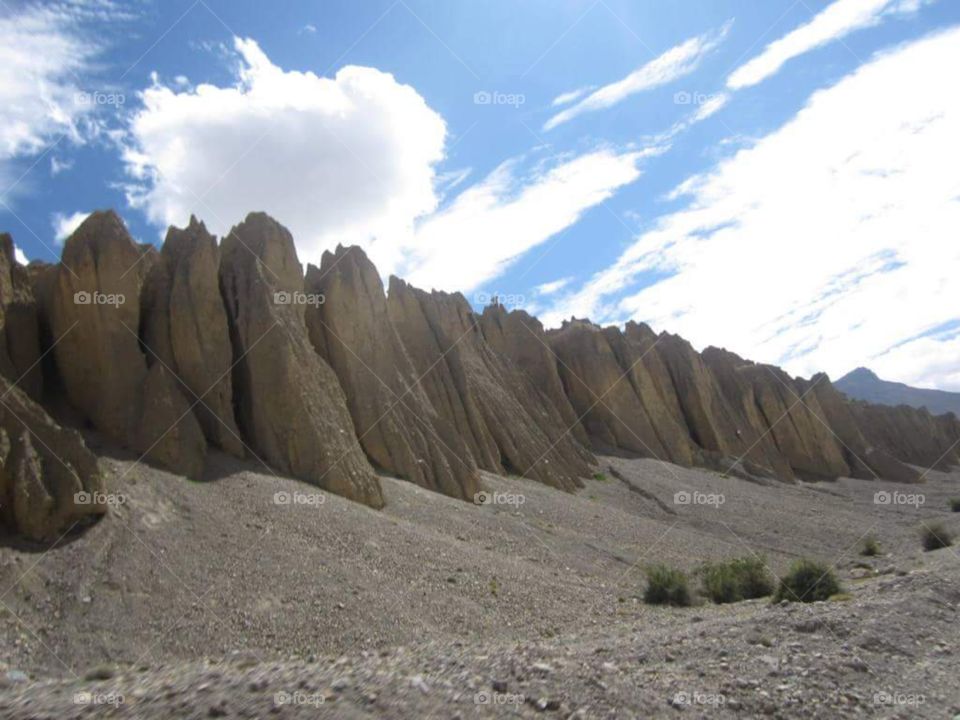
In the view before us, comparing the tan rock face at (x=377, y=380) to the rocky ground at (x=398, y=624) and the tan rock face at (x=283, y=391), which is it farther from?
the tan rock face at (x=283, y=391)

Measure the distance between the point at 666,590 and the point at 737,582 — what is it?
10.4 ft

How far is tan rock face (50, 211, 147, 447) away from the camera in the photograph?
746 inches

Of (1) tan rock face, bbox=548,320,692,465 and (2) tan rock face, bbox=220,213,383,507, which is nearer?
(2) tan rock face, bbox=220,213,383,507

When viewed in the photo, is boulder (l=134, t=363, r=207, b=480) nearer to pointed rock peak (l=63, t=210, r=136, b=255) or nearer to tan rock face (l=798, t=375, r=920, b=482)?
pointed rock peak (l=63, t=210, r=136, b=255)

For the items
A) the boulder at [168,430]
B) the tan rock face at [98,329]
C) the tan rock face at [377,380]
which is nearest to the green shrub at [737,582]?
the tan rock face at [377,380]

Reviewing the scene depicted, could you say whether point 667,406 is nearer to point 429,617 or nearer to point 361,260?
point 361,260

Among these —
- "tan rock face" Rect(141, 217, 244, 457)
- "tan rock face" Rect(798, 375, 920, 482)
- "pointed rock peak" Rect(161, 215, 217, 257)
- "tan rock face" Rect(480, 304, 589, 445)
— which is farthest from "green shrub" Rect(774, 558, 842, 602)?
"tan rock face" Rect(798, 375, 920, 482)

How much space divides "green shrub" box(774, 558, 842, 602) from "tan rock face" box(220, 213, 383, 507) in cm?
1255

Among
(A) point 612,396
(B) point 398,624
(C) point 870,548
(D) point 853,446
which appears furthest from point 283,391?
(D) point 853,446

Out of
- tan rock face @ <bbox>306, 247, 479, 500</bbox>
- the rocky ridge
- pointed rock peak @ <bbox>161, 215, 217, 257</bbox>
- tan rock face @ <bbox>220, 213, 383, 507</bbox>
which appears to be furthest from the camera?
tan rock face @ <bbox>306, 247, 479, 500</bbox>

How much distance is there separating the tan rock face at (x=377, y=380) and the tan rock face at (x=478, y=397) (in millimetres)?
3201

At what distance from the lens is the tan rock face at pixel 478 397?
→ 34.3 metres

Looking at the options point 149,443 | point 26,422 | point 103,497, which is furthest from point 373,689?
point 149,443

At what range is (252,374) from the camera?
72.1ft
